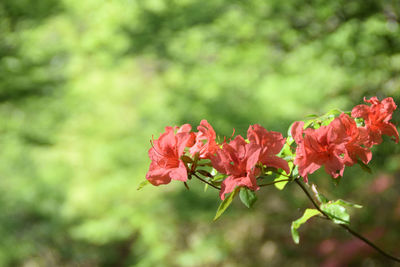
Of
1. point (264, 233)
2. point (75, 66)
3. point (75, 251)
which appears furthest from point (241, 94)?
point (75, 251)

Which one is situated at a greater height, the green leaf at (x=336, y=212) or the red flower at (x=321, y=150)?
the red flower at (x=321, y=150)

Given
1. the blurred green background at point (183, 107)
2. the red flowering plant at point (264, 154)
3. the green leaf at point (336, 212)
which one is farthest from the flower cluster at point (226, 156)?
the blurred green background at point (183, 107)

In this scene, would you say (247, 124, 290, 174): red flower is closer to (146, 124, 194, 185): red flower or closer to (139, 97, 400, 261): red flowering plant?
(139, 97, 400, 261): red flowering plant

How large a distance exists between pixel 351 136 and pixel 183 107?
8.86ft

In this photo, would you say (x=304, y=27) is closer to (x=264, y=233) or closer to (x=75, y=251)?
(x=264, y=233)

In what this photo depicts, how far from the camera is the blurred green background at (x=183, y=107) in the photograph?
9.55ft

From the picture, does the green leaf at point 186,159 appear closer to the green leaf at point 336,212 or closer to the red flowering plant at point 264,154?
the red flowering plant at point 264,154

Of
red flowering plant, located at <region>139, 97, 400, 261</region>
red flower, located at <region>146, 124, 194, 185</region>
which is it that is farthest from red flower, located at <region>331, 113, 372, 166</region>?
red flower, located at <region>146, 124, 194, 185</region>

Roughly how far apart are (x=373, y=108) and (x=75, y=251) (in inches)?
187

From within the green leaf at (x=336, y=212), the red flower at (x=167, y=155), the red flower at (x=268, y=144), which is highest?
the red flower at (x=167, y=155)

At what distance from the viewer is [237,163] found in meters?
0.73

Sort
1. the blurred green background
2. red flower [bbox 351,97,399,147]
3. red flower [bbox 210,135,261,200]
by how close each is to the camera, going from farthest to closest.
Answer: the blurred green background
red flower [bbox 351,97,399,147]
red flower [bbox 210,135,261,200]

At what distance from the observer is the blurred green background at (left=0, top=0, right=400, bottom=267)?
9.55ft

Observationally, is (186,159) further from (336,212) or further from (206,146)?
(336,212)
